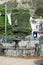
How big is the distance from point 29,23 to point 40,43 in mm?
9091

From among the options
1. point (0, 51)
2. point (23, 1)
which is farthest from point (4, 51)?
point (23, 1)

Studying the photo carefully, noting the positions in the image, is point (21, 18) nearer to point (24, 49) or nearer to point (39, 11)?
point (39, 11)

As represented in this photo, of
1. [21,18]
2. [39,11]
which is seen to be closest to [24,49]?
[21,18]

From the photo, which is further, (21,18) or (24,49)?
(21,18)

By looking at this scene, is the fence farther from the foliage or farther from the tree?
the tree

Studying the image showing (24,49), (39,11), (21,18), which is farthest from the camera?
(39,11)

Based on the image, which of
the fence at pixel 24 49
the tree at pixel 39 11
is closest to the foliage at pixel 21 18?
the tree at pixel 39 11

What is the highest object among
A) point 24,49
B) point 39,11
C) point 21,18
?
point 39,11

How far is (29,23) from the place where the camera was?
79.4 ft

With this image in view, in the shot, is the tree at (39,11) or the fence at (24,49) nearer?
the fence at (24,49)

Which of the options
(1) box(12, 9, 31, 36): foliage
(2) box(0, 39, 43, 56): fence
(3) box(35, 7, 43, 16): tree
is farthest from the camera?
(3) box(35, 7, 43, 16): tree

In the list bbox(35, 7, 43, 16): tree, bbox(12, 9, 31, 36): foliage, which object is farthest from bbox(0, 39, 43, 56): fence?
bbox(35, 7, 43, 16): tree

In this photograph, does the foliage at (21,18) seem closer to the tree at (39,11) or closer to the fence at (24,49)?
the tree at (39,11)

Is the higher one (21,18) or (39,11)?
(39,11)
